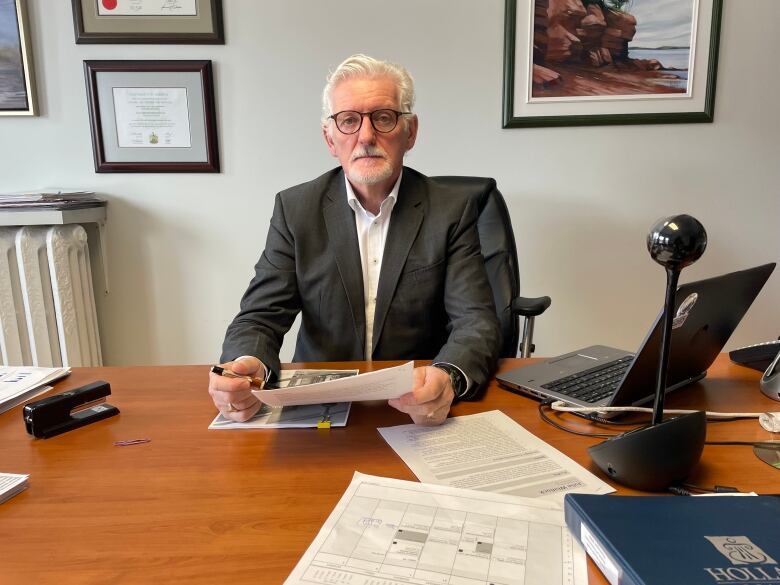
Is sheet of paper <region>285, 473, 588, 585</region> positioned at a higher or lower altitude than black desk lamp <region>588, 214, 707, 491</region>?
lower

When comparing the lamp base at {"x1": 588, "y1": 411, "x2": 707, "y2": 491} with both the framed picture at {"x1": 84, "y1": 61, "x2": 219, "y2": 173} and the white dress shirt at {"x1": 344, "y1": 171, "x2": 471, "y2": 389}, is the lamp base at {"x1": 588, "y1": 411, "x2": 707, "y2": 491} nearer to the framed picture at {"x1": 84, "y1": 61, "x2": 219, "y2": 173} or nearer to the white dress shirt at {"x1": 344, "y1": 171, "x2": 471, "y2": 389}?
the white dress shirt at {"x1": 344, "y1": 171, "x2": 471, "y2": 389}

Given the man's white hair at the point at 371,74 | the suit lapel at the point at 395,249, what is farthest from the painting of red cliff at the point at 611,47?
the suit lapel at the point at 395,249

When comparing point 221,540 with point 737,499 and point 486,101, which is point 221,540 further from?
point 486,101

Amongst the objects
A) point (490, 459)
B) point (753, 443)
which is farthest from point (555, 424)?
point (753, 443)

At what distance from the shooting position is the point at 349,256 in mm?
1383

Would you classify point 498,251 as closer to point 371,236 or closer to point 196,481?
point 371,236

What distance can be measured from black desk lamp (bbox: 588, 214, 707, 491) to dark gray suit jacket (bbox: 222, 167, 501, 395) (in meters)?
0.63

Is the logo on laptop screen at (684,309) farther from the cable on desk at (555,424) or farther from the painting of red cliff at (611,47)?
the painting of red cliff at (611,47)

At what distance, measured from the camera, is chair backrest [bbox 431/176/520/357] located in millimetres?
1592

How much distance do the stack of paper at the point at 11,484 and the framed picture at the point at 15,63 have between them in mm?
1826

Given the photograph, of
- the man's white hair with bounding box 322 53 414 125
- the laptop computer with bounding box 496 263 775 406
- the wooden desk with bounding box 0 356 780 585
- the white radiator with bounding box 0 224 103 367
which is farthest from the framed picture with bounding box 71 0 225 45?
the laptop computer with bounding box 496 263 775 406

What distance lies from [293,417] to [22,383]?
0.55 m

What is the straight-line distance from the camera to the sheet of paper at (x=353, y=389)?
29.5 inches

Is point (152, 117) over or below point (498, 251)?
over
